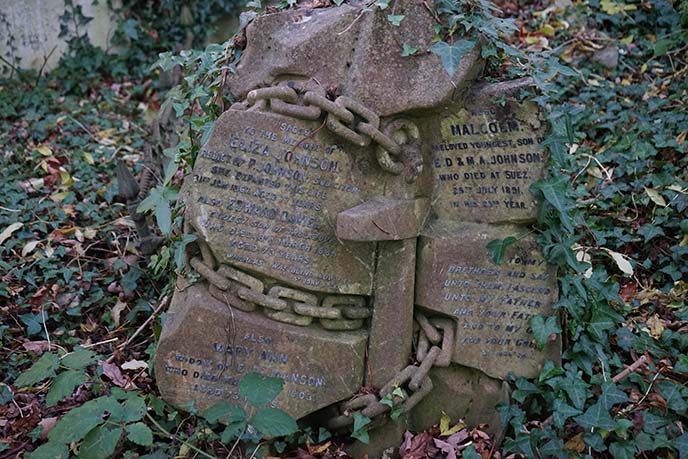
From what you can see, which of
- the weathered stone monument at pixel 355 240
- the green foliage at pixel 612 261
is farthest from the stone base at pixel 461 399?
the green foliage at pixel 612 261

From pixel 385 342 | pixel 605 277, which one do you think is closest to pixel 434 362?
pixel 385 342

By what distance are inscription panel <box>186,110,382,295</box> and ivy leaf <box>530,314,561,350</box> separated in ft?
2.90

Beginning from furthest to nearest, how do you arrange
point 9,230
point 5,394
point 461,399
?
point 9,230, point 5,394, point 461,399

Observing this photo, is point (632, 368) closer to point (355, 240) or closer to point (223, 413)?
point (355, 240)

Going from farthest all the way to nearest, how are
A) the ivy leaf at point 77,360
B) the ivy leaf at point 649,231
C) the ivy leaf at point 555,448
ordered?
the ivy leaf at point 649,231 < the ivy leaf at point 555,448 < the ivy leaf at point 77,360

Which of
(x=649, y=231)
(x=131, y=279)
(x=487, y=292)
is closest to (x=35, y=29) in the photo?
(x=131, y=279)

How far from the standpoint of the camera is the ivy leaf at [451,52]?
3.09 m

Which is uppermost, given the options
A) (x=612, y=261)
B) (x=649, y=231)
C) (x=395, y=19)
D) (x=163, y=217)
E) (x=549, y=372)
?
(x=395, y=19)

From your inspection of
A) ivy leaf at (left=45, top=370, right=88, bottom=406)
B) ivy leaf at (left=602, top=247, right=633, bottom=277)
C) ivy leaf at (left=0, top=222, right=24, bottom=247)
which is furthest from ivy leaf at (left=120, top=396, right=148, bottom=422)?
ivy leaf at (left=602, top=247, right=633, bottom=277)

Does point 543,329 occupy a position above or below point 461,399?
above

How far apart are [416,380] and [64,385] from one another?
5.02 ft

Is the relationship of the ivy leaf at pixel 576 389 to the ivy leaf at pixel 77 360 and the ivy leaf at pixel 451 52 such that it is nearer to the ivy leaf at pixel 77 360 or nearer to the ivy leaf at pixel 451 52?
the ivy leaf at pixel 451 52

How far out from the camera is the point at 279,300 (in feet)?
10.8

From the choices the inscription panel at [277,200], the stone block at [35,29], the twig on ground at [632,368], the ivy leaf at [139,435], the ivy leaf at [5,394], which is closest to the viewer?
the ivy leaf at [139,435]
